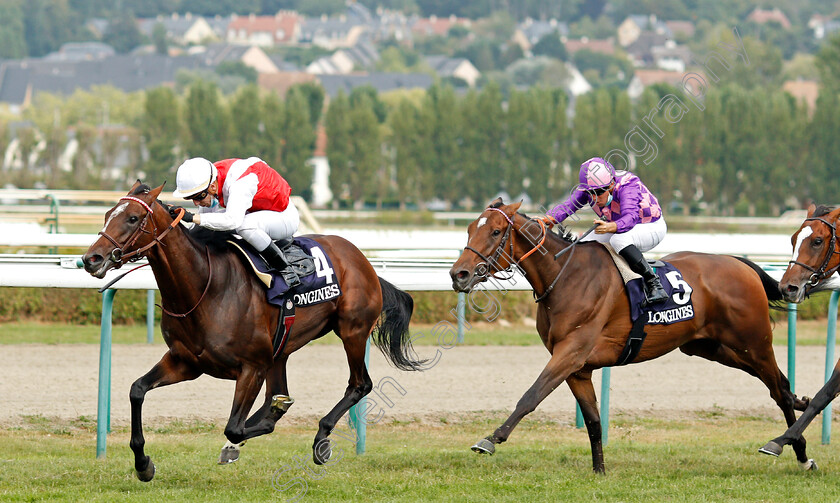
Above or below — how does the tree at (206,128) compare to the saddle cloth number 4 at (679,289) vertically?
below

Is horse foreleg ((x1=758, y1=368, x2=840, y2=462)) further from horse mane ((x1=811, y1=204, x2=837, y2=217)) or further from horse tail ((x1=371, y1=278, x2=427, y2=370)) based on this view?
horse tail ((x1=371, y1=278, x2=427, y2=370))

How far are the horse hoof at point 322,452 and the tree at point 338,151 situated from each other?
4215 centimetres

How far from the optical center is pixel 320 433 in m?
6.16

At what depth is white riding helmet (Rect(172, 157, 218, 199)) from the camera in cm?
566

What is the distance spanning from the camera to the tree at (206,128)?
4753cm

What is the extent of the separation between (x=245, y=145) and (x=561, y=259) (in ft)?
138

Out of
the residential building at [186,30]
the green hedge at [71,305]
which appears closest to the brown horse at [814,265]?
the green hedge at [71,305]

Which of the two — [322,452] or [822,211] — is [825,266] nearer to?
[822,211]

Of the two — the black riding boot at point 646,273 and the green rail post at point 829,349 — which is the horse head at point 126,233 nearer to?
the black riding boot at point 646,273

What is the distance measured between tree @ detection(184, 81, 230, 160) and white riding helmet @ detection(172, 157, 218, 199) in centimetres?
4246

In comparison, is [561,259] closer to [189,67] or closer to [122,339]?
[122,339]

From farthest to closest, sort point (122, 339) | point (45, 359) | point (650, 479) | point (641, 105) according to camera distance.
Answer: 1. point (641, 105)
2. point (122, 339)
3. point (45, 359)
4. point (650, 479)

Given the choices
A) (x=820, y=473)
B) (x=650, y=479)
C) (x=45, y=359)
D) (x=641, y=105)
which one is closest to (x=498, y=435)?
(x=650, y=479)

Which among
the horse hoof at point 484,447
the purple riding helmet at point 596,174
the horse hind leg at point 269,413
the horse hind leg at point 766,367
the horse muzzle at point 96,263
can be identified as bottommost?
the horse hind leg at point 269,413
